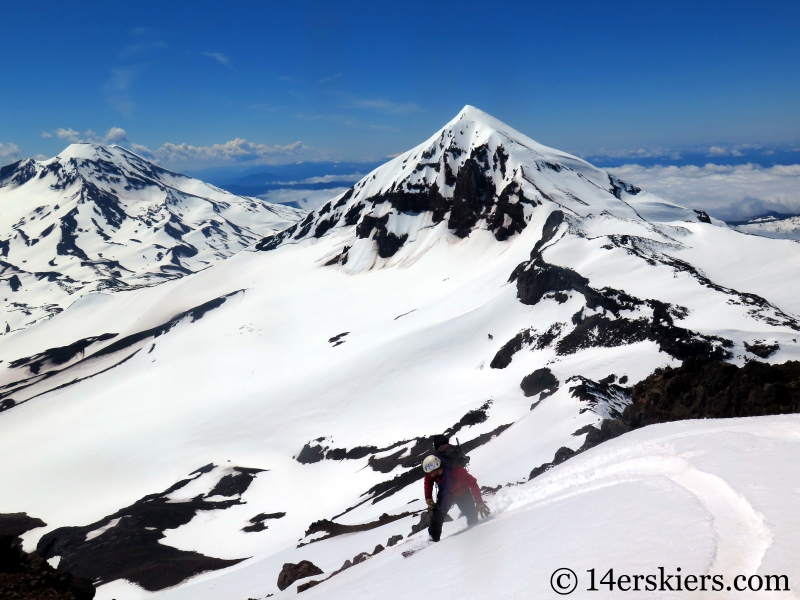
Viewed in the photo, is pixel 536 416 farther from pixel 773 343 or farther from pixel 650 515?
pixel 650 515

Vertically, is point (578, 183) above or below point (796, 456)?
above

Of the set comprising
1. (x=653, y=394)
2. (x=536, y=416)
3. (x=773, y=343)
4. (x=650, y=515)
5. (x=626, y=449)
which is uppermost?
(x=773, y=343)

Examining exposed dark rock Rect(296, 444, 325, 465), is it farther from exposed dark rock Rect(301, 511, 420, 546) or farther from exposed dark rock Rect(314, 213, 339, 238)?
exposed dark rock Rect(314, 213, 339, 238)

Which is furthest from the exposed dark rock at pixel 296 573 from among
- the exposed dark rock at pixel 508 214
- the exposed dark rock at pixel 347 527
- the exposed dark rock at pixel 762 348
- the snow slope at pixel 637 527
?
the exposed dark rock at pixel 508 214

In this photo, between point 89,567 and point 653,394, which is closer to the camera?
point 653,394

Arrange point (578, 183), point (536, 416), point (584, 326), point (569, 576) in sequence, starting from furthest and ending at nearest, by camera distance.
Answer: point (578, 183), point (584, 326), point (536, 416), point (569, 576)

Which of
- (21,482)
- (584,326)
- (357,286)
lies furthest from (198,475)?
(357,286)
